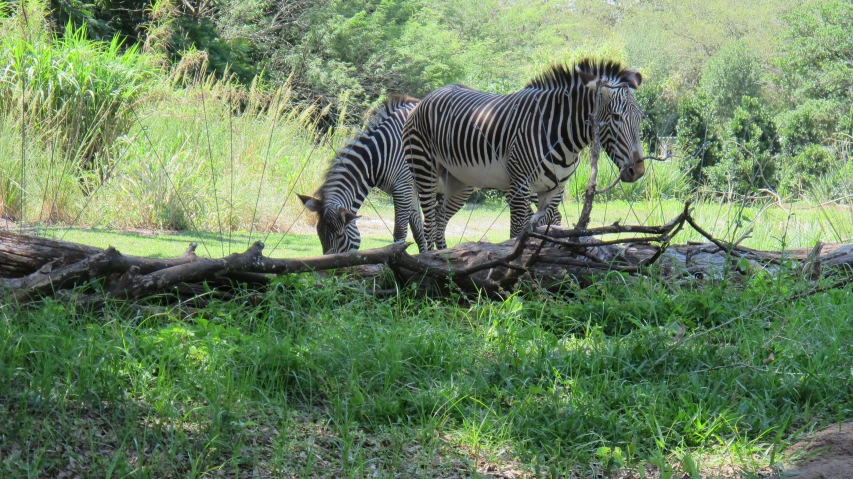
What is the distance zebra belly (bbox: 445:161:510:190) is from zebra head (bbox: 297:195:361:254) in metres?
1.31

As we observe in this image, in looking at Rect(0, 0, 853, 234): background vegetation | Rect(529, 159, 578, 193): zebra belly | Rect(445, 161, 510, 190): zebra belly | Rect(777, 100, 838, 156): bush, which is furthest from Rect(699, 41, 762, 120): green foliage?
Rect(529, 159, 578, 193): zebra belly

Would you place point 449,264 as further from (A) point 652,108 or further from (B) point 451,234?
(A) point 652,108

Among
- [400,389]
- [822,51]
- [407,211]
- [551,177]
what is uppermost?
[822,51]

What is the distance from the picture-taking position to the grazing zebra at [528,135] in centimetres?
645

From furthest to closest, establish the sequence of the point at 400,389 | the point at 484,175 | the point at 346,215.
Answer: the point at 484,175 < the point at 346,215 < the point at 400,389

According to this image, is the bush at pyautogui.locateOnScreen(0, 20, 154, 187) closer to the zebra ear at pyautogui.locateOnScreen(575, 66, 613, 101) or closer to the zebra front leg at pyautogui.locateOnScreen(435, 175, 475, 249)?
the zebra front leg at pyautogui.locateOnScreen(435, 175, 475, 249)

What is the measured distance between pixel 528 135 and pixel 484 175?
0.79 meters

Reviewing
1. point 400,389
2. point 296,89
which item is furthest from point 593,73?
point 296,89

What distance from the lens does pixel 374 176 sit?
8.44 meters

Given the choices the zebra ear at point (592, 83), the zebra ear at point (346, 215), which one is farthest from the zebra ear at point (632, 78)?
the zebra ear at point (346, 215)

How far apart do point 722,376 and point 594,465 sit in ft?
3.20

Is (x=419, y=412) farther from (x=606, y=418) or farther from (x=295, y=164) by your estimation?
(x=295, y=164)

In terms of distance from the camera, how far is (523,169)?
22.8ft

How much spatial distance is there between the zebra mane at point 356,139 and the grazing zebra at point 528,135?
0.71m
